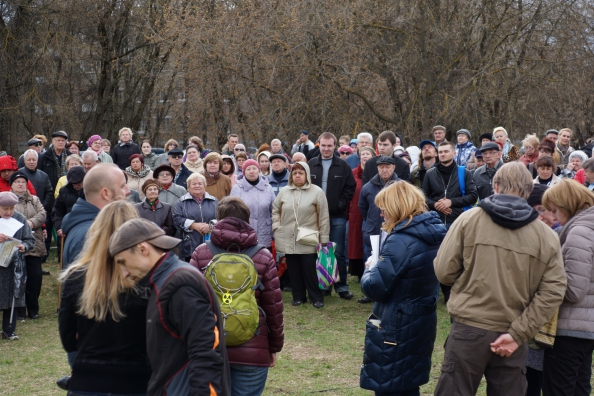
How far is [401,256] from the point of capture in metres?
4.64

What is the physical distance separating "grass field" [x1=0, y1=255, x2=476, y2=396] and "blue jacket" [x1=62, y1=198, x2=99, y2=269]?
9.78 ft

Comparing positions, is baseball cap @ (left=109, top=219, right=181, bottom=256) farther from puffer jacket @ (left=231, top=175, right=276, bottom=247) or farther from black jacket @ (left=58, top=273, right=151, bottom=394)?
puffer jacket @ (left=231, top=175, right=276, bottom=247)

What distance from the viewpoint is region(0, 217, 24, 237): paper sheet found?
8.38m

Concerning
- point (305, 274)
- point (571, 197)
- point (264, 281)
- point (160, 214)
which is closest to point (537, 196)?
point (571, 197)

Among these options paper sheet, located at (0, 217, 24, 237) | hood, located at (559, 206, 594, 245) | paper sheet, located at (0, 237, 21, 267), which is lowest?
paper sheet, located at (0, 237, 21, 267)

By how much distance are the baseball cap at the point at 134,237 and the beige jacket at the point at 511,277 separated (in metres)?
1.88

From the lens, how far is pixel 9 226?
27.7ft

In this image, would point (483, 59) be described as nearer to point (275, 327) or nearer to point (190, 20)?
point (190, 20)

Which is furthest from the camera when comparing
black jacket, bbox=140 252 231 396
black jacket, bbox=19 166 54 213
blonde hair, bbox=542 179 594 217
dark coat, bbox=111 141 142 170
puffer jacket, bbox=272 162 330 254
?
dark coat, bbox=111 141 142 170

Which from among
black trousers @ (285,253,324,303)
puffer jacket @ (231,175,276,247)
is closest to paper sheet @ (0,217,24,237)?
puffer jacket @ (231,175,276,247)

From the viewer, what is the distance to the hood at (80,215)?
395 cm

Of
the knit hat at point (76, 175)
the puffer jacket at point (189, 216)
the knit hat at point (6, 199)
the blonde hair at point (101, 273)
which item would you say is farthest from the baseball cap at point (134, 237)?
the puffer jacket at point (189, 216)

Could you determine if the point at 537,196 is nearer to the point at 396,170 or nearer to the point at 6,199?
the point at 396,170

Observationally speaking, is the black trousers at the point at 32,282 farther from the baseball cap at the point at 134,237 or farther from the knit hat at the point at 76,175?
the baseball cap at the point at 134,237
